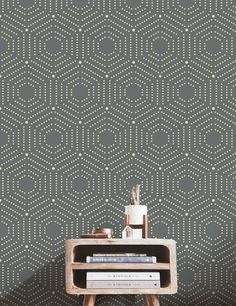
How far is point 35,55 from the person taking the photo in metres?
3.00

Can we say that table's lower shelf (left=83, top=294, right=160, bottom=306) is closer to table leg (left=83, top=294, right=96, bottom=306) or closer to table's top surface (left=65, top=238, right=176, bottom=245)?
table leg (left=83, top=294, right=96, bottom=306)

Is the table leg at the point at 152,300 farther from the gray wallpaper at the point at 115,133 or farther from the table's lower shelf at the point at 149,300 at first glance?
the gray wallpaper at the point at 115,133

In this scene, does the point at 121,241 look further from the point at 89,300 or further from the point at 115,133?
the point at 115,133

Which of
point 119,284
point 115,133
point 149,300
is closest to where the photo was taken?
point 119,284

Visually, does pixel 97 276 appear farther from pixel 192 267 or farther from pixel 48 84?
pixel 48 84

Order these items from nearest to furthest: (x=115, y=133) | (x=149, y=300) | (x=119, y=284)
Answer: (x=119, y=284)
(x=149, y=300)
(x=115, y=133)

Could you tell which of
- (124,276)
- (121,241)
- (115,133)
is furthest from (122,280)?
(115,133)

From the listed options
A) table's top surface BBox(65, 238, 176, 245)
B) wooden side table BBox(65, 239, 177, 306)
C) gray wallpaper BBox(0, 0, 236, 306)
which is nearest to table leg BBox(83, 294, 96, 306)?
wooden side table BBox(65, 239, 177, 306)

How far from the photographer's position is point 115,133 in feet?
9.67

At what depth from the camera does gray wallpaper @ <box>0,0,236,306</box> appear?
2.88 metres

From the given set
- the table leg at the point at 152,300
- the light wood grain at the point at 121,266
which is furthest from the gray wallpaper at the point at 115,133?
the light wood grain at the point at 121,266

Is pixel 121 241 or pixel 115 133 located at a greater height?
pixel 115 133

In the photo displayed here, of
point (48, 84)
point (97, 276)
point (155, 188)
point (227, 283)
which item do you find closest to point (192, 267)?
point (227, 283)

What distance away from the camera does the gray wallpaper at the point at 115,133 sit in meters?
2.88
